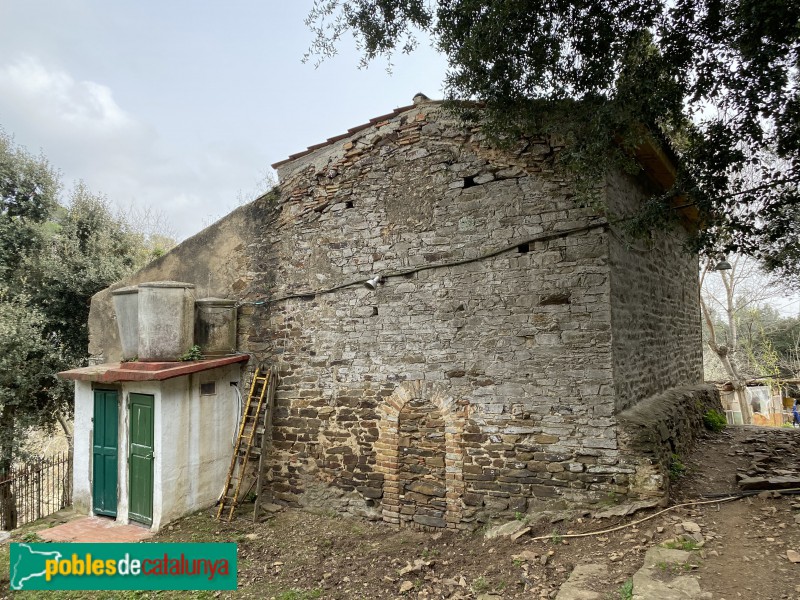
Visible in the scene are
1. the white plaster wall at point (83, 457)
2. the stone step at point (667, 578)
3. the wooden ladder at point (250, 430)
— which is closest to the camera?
the stone step at point (667, 578)

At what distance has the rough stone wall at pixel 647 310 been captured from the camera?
588 cm

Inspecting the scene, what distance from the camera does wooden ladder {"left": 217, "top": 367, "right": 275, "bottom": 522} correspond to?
7418mm

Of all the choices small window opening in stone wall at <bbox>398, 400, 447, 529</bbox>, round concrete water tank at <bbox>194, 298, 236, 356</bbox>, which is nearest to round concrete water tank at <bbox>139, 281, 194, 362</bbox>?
round concrete water tank at <bbox>194, 298, 236, 356</bbox>

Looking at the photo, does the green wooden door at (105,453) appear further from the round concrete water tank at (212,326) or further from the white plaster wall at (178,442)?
the round concrete water tank at (212,326)

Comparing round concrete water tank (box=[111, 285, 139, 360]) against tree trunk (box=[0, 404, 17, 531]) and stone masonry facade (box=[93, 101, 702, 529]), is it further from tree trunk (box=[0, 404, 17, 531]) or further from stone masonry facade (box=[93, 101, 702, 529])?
tree trunk (box=[0, 404, 17, 531])

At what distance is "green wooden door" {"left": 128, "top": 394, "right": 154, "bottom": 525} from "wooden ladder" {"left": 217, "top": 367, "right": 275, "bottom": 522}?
3.54ft

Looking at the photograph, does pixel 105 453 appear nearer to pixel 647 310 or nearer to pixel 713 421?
pixel 647 310

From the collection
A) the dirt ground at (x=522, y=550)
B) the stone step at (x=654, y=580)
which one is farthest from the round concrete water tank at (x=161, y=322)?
the stone step at (x=654, y=580)

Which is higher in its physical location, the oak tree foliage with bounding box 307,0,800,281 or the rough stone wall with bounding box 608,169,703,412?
the oak tree foliage with bounding box 307,0,800,281

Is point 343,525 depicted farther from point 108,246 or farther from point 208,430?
point 108,246

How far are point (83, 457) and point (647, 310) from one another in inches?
364

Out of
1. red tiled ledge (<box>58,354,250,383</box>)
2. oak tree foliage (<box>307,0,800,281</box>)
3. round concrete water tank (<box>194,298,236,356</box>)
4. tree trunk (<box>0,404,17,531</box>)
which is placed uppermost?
oak tree foliage (<box>307,0,800,281</box>)

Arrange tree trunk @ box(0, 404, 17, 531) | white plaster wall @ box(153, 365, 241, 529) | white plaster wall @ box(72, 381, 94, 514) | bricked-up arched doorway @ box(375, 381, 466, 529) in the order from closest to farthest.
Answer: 1. bricked-up arched doorway @ box(375, 381, 466, 529)
2. white plaster wall @ box(153, 365, 241, 529)
3. white plaster wall @ box(72, 381, 94, 514)
4. tree trunk @ box(0, 404, 17, 531)

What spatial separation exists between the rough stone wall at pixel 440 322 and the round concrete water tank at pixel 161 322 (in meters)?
1.12
